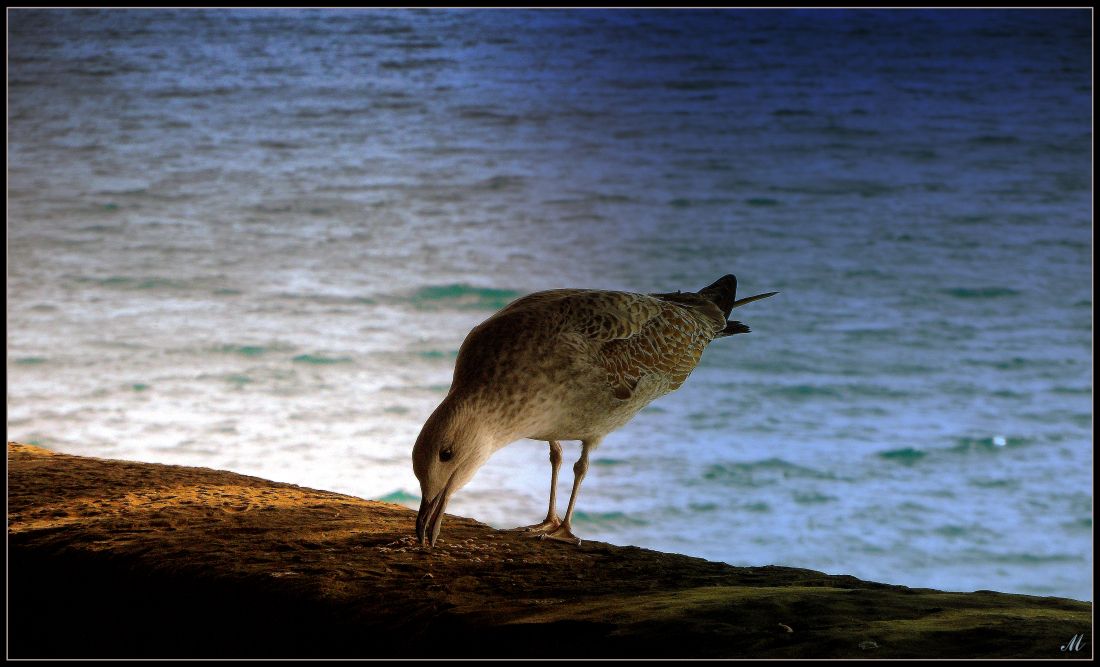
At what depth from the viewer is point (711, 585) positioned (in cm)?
310

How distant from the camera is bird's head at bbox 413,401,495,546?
121 inches

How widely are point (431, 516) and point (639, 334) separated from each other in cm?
105

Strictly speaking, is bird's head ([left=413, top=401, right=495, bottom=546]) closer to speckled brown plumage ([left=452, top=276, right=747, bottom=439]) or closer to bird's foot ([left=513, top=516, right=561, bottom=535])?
speckled brown plumage ([left=452, top=276, right=747, bottom=439])

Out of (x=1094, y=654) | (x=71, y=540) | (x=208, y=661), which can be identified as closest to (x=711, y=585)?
(x=1094, y=654)

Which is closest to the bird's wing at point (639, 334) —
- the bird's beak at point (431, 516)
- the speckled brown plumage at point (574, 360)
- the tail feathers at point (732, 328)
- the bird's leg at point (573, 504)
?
the speckled brown plumage at point (574, 360)

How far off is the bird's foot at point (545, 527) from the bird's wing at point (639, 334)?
21.4 inches

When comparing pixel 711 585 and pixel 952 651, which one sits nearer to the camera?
pixel 952 651

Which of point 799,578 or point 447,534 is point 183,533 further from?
point 799,578

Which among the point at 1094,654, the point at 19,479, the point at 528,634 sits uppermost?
the point at 1094,654

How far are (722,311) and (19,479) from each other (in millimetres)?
2626

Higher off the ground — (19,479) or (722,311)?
(722,311)

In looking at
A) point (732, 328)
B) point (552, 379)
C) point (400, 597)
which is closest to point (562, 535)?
point (552, 379)

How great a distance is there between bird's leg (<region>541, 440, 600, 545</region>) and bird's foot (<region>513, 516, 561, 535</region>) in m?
0.02

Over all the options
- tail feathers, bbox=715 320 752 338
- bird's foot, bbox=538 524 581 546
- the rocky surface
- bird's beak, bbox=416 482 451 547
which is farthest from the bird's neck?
tail feathers, bbox=715 320 752 338
